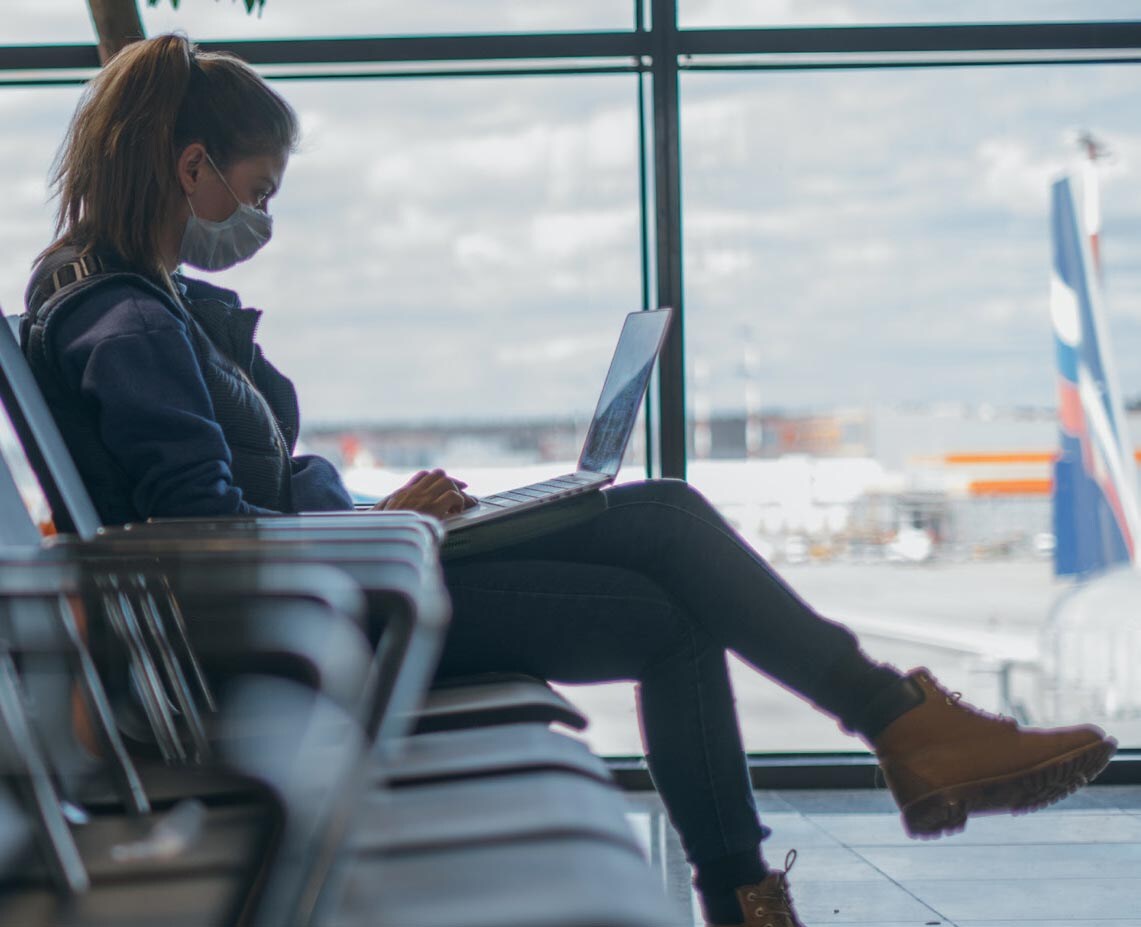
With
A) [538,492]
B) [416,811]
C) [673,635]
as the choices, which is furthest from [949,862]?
[416,811]

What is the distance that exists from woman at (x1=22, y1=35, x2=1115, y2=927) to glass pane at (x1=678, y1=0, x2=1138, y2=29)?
1642mm

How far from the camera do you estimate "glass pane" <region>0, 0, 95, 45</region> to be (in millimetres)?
2955

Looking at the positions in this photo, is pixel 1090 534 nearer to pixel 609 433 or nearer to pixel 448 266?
pixel 448 266

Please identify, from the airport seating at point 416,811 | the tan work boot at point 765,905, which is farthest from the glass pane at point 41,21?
the tan work boot at point 765,905

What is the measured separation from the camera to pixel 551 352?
3.29 meters

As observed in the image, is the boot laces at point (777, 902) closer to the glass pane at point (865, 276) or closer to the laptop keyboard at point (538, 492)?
the laptop keyboard at point (538, 492)

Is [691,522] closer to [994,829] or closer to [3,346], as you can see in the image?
[3,346]

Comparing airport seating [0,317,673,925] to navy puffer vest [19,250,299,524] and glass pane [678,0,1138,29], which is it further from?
glass pane [678,0,1138,29]

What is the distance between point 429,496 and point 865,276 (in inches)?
93.6

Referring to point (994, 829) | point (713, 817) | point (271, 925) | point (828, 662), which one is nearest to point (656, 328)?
point (828, 662)

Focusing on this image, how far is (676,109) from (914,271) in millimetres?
1037

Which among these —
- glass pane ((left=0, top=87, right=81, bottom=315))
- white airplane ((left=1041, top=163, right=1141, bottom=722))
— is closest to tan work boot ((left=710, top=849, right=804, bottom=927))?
glass pane ((left=0, top=87, right=81, bottom=315))

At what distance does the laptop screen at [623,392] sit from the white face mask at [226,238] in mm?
559

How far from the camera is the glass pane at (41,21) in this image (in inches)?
116
